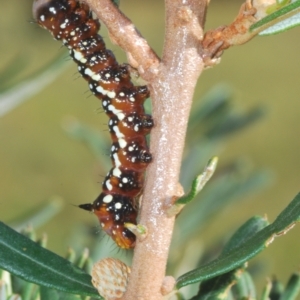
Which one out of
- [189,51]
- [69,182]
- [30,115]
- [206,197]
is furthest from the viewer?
[30,115]

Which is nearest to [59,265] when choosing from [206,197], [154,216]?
[154,216]

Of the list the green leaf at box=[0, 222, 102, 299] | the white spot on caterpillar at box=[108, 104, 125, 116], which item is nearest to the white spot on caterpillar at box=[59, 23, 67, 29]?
the white spot on caterpillar at box=[108, 104, 125, 116]

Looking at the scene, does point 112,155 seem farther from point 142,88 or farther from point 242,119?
point 242,119

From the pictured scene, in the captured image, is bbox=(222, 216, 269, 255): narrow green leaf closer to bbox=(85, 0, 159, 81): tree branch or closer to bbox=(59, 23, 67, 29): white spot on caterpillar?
bbox=(85, 0, 159, 81): tree branch

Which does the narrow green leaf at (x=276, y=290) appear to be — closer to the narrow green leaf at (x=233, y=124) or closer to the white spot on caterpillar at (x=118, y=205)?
the white spot on caterpillar at (x=118, y=205)

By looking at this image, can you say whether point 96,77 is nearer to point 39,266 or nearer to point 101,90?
point 101,90

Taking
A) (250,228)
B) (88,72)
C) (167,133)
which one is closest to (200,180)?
(167,133)
